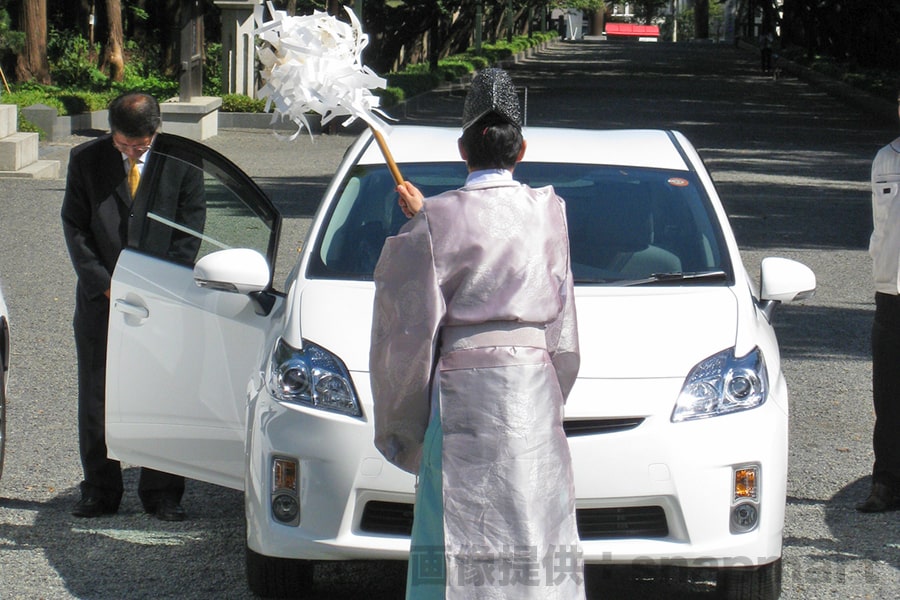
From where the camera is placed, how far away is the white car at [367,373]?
424 cm

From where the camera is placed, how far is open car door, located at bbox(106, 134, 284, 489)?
5.07m

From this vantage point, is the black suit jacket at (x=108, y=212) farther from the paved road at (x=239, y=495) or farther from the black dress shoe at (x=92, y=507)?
the paved road at (x=239, y=495)

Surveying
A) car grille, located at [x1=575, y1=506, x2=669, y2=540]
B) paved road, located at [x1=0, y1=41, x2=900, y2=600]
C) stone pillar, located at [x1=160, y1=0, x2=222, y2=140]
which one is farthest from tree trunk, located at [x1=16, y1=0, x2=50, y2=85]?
car grille, located at [x1=575, y1=506, x2=669, y2=540]

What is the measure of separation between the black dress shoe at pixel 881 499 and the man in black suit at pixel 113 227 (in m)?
2.81

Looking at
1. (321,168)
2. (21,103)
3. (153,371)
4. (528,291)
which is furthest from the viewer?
(21,103)

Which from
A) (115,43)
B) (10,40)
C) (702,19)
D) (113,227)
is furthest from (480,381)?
(702,19)

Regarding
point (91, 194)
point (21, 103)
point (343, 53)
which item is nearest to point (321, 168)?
point (21, 103)

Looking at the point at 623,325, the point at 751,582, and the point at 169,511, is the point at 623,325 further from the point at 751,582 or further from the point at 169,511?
the point at 169,511

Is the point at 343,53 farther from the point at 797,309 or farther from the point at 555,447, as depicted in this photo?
the point at 797,309

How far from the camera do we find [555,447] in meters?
3.24

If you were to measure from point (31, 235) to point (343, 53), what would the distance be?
10752 mm

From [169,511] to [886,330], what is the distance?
3.00 m

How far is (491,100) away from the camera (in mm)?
3234

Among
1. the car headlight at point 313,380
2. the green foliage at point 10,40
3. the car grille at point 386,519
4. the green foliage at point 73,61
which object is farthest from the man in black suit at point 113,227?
the green foliage at point 10,40
